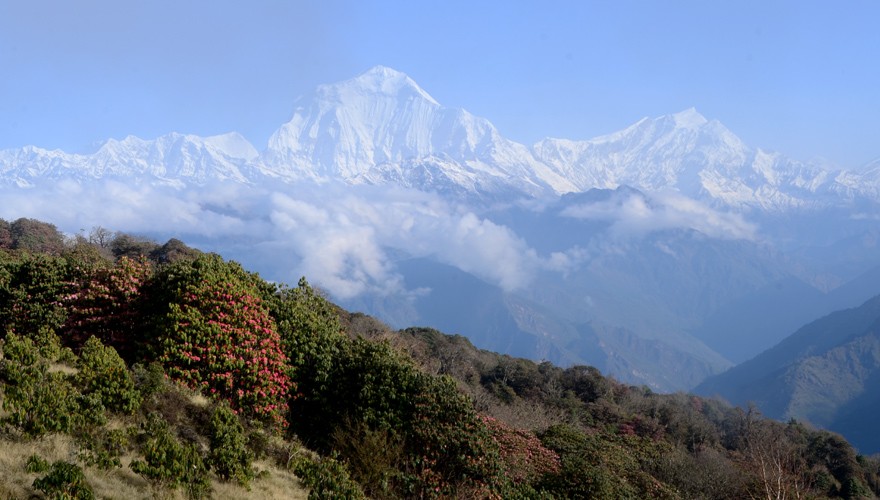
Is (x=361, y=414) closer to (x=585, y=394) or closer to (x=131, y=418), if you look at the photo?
(x=131, y=418)

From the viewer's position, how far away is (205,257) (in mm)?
19781

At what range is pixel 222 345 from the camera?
675 inches

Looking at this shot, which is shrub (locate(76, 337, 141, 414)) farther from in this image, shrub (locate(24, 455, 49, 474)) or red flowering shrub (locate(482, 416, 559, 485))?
red flowering shrub (locate(482, 416, 559, 485))

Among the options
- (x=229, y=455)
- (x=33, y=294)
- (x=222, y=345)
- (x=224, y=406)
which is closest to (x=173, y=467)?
(x=229, y=455)

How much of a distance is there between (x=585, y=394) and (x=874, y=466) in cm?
2906

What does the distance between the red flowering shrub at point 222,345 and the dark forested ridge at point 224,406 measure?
0.15 ft

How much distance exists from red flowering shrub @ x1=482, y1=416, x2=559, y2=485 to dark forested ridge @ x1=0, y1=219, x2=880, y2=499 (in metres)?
0.11

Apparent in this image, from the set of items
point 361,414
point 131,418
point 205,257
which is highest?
point 205,257

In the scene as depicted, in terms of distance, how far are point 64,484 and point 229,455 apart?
3.52 metres

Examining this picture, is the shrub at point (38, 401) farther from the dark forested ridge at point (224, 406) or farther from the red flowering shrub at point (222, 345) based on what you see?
the red flowering shrub at point (222, 345)

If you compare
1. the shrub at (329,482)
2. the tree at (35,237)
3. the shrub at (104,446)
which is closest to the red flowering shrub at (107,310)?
the shrub at (104,446)

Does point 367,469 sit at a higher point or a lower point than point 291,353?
lower

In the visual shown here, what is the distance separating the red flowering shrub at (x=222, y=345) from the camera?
16594 mm

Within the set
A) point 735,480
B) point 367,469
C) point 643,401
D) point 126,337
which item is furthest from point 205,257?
point 643,401
